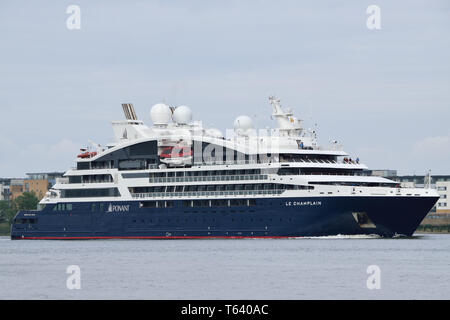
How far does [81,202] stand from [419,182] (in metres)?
79.4

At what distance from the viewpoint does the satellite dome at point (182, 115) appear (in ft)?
295

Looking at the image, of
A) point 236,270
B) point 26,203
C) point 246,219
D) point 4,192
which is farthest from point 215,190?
point 4,192

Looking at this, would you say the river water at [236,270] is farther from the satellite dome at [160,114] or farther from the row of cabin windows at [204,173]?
the satellite dome at [160,114]

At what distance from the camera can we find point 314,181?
77938 millimetres

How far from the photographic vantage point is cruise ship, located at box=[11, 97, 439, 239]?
255 feet

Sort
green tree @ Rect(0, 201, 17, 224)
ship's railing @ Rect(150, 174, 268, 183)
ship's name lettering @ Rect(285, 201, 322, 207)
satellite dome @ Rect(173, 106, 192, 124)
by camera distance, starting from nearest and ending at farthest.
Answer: ship's name lettering @ Rect(285, 201, 322, 207), ship's railing @ Rect(150, 174, 268, 183), satellite dome @ Rect(173, 106, 192, 124), green tree @ Rect(0, 201, 17, 224)

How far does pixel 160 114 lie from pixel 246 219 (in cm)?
1529

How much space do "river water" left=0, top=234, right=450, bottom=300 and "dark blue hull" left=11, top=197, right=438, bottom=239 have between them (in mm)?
1394

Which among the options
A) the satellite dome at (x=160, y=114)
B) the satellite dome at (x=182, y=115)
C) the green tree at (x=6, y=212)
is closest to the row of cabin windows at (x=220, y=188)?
the satellite dome at (x=160, y=114)

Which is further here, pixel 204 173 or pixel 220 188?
pixel 204 173

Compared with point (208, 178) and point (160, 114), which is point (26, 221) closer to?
point (160, 114)

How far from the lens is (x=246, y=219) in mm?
80750

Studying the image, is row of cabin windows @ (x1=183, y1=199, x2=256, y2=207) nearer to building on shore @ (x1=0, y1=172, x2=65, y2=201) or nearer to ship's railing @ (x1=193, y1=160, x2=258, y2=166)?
ship's railing @ (x1=193, y1=160, x2=258, y2=166)

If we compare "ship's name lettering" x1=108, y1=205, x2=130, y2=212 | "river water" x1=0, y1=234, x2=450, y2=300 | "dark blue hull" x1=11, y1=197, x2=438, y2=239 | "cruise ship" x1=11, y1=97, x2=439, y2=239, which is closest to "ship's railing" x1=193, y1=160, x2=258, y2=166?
"cruise ship" x1=11, y1=97, x2=439, y2=239
